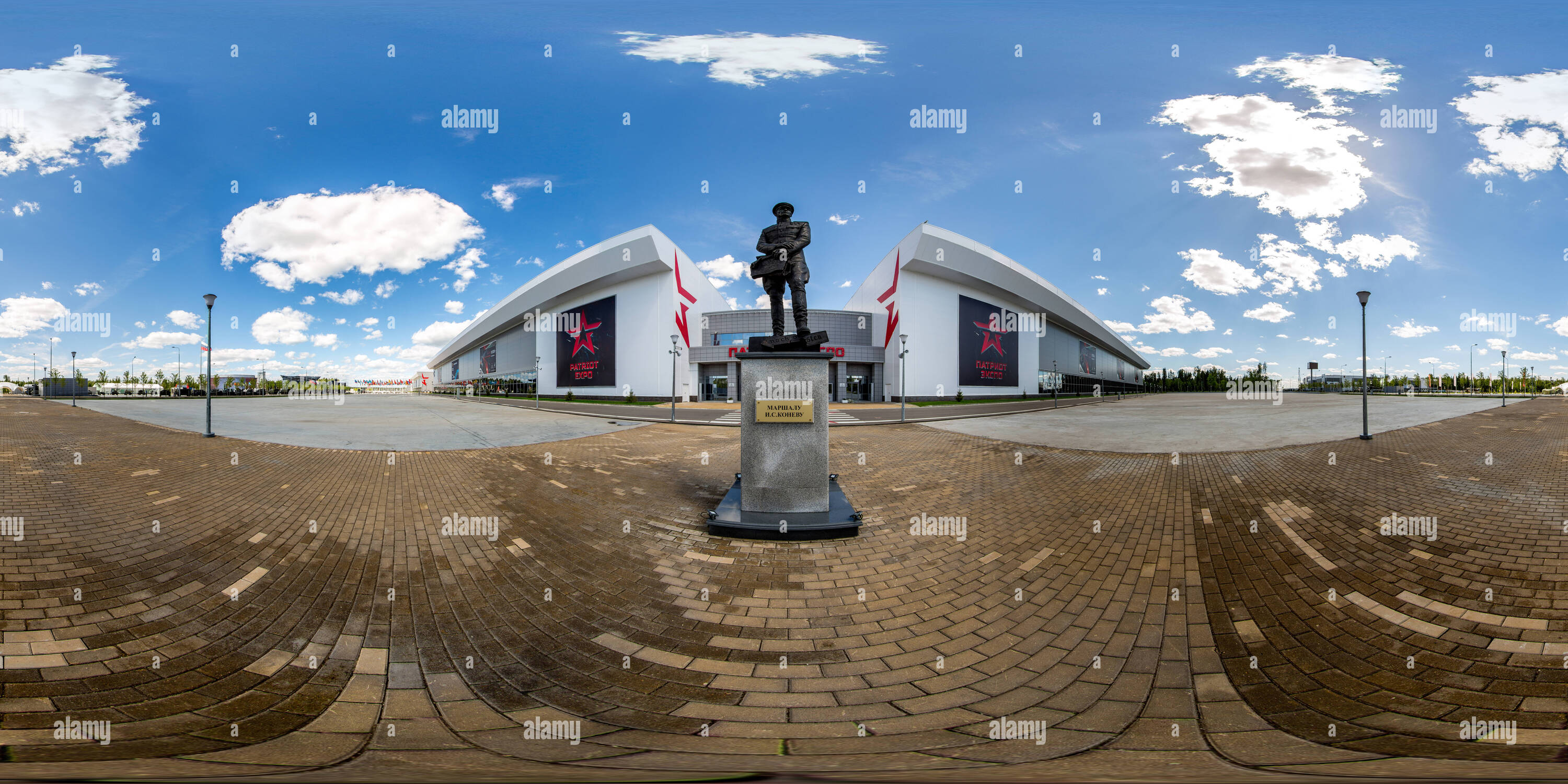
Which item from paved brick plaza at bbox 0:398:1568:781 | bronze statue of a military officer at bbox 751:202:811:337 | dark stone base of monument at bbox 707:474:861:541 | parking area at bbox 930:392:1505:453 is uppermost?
bronze statue of a military officer at bbox 751:202:811:337

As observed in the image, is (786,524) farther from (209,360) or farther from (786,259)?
(209,360)

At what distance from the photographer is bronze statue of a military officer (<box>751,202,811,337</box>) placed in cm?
677

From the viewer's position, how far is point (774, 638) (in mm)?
3527

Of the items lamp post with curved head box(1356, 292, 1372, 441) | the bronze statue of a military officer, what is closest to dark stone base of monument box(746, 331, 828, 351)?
the bronze statue of a military officer

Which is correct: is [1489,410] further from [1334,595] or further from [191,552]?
[191,552]

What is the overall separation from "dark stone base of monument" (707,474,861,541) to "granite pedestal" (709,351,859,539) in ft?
0.08

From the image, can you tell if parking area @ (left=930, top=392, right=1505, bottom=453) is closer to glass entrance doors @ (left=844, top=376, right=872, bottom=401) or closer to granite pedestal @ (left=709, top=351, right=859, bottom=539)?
granite pedestal @ (left=709, top=351, right=859, bottom=539)

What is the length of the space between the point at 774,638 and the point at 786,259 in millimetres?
4574

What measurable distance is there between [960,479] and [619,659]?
632 cm

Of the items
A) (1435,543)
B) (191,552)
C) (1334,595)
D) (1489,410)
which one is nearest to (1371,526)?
(1435,543)

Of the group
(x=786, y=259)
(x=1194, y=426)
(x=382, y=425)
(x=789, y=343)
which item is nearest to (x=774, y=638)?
(x=789, y=343)

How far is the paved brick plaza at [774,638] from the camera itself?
262 centimetres

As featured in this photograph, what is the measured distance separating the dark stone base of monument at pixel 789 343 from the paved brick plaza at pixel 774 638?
2.09m

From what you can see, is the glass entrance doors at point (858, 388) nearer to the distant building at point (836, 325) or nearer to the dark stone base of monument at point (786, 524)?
the distant building at point (836, 325)
